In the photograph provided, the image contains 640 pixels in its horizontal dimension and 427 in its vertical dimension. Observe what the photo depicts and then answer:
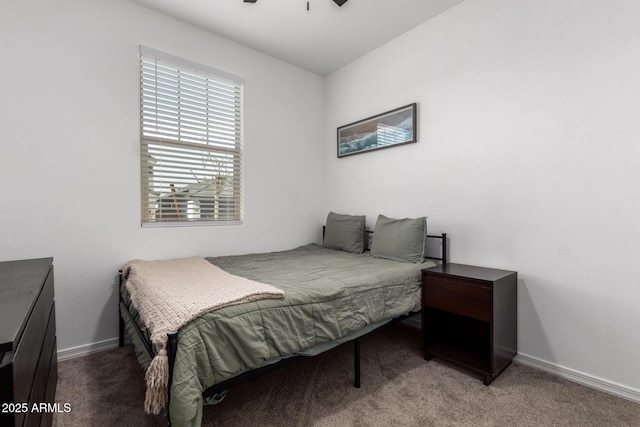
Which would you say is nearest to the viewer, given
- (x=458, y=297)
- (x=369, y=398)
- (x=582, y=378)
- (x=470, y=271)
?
(x=369, y=398)

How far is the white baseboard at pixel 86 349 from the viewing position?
2143 mm

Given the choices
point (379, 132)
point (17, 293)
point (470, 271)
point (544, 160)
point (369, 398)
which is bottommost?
point (369, 398)

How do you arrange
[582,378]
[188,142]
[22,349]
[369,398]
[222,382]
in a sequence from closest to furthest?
[22,349], [222,382], [369,398], [582,378], [188,142]

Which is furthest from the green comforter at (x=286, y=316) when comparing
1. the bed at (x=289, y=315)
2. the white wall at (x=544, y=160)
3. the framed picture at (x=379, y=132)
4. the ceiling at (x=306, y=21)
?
the ceiling at (x=306, y=21)

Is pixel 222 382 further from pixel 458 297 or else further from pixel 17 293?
pixel 458 297

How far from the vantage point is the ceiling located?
2.41 m

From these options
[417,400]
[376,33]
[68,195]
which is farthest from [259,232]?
[376,33]

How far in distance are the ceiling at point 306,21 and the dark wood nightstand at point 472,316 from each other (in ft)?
6.96

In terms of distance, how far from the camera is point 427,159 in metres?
2.66

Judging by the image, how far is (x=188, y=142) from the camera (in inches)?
106

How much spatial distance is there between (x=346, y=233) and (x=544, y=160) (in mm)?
1730

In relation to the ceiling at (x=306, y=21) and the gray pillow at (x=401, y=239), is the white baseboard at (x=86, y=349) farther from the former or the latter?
the ceiling at (x=306, y=21)

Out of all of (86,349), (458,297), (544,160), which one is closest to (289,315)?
(458,297)

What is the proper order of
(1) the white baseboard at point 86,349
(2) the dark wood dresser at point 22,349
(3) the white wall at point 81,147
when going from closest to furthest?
(2) the dark wood dresser at point 22,349 → (3) the white wall at point 81,147 → (1) the white baseboard at point 86,349
